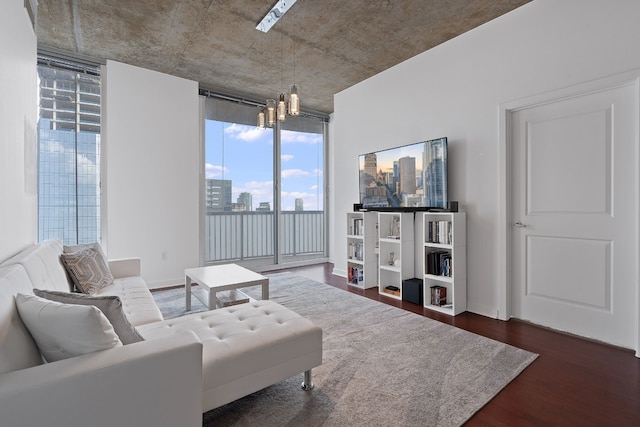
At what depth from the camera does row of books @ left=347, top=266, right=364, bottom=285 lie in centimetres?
423

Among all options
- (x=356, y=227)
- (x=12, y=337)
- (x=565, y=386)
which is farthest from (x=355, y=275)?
(x=12, y=337)

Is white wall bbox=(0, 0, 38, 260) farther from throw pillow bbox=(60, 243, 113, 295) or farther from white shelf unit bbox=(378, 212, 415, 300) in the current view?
white shelf unit bbox=(378, 212, 415, 300)

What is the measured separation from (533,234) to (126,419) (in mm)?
3208

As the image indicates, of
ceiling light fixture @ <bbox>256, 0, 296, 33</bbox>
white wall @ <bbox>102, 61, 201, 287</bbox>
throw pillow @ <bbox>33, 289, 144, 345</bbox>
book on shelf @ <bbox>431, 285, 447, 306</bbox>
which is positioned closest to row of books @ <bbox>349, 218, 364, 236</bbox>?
book on shelf @ <bbox>431, 285, 447, 306</bbox>

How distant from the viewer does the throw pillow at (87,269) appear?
2381 mm

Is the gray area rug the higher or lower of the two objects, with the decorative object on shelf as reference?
lower

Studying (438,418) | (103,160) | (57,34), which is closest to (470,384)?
(438,418)

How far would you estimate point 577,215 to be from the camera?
8.42ft

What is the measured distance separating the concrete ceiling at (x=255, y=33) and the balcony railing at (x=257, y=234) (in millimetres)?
2234

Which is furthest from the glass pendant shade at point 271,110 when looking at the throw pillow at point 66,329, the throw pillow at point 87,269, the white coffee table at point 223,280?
the throw pillow at point 66,329

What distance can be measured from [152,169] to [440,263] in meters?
3.80

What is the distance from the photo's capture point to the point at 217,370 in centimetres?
140

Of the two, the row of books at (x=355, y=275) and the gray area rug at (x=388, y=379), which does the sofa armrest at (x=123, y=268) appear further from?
the row of books at (x=355, y=275)

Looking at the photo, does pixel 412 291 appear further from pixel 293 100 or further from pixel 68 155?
pixel 68 155
